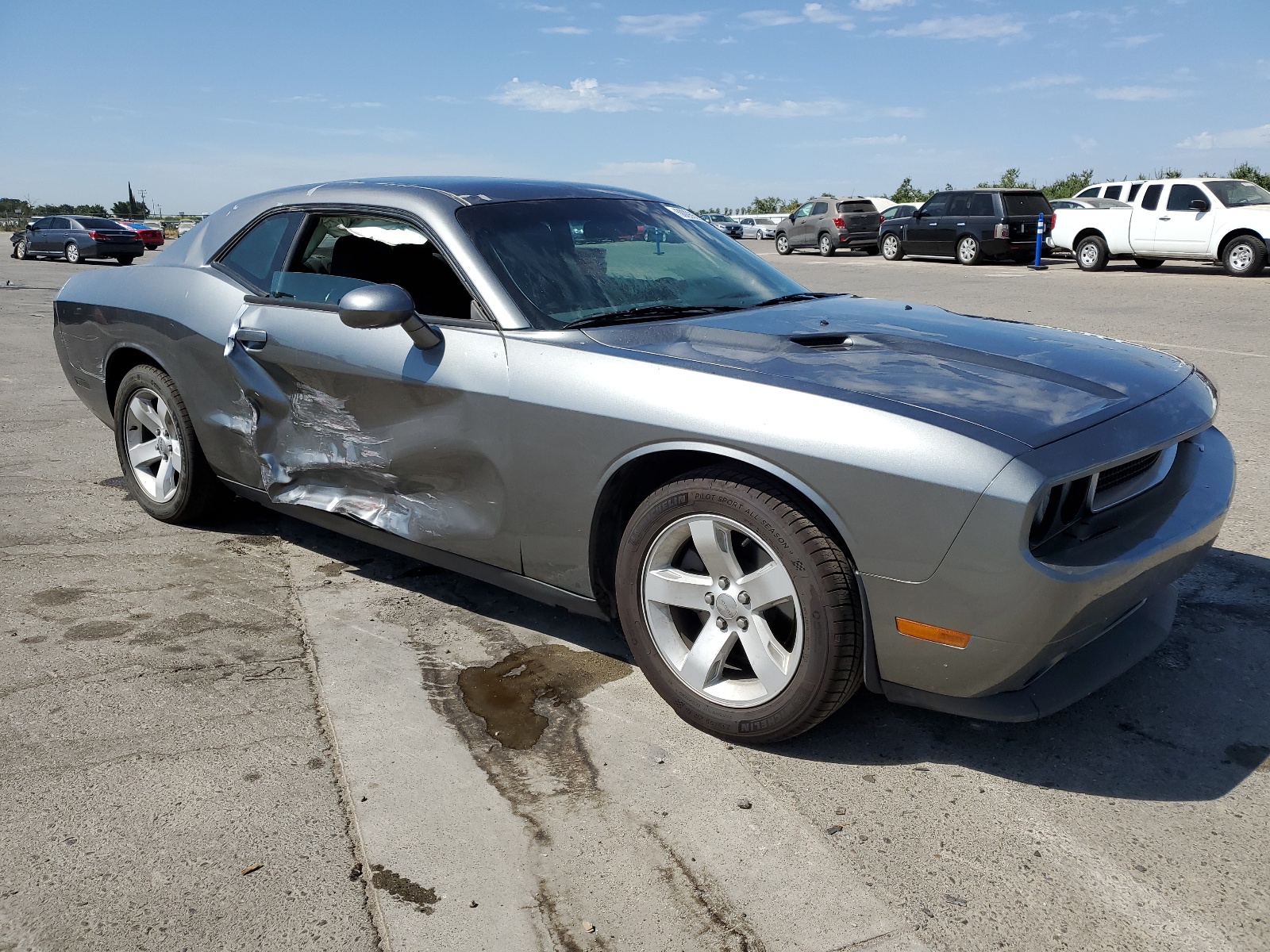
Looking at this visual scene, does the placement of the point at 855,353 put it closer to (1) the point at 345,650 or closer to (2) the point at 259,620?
(1) the point at 345,650

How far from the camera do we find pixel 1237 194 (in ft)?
60.1

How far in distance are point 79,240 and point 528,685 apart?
28.7 metres

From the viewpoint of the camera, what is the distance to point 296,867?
2.44 meters

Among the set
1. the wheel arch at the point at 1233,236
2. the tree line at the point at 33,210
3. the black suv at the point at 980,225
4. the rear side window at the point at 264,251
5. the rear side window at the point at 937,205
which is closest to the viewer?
the rear side window at the point at 264,251

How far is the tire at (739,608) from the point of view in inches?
106

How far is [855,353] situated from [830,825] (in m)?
1.28

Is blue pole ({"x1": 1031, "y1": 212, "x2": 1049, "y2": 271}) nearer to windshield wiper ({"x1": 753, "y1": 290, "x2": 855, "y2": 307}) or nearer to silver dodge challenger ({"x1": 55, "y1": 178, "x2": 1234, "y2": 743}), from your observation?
windshield wiper ({"x1": 753, "y1": 290, "x2": 855, "y2": 307})

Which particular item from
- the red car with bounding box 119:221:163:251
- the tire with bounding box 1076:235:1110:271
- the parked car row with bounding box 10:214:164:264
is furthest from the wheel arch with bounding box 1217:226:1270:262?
the red car with bounding box 119:221:163:251

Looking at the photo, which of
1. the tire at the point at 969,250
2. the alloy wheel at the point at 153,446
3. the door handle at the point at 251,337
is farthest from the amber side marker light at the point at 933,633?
the tire at the point at 969,250

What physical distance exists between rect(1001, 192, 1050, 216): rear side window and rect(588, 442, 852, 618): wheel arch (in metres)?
22.2

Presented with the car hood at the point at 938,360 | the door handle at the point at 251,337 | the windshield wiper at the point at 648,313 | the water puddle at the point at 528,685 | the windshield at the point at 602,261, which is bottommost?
the water puddle at the point at 528,685

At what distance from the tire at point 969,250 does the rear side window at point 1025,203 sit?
920 mm

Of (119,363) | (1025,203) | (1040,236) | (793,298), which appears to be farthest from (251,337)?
(1025,203)

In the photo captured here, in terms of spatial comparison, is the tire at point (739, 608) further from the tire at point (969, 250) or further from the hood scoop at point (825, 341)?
the tire at point (969, 250)
